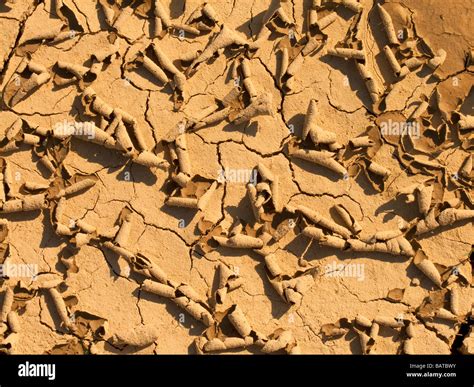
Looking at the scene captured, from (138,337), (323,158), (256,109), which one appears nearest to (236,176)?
(256,109)

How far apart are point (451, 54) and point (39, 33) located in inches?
101

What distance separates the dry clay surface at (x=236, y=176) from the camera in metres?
4.05

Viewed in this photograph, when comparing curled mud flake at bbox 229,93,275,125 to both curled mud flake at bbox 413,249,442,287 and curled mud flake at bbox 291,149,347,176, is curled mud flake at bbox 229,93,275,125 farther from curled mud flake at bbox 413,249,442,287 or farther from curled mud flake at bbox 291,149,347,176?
curled mud flake at bbox 413,249,442,287

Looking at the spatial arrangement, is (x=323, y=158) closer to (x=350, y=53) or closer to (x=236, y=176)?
(x=236, y=176)

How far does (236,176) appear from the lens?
4113 millimetres

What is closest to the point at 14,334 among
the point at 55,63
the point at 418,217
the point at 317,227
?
the point at 55,63

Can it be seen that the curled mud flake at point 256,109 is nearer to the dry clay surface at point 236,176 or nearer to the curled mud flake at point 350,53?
the dry clay surface at point 236,176

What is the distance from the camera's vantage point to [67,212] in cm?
409

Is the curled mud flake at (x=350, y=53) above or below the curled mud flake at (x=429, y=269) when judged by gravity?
above

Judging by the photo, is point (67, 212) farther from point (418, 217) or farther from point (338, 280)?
point (418, 217)

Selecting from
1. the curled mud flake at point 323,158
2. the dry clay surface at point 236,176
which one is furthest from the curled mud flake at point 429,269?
the curled mud flake at point 323,158

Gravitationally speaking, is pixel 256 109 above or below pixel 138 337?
above
